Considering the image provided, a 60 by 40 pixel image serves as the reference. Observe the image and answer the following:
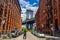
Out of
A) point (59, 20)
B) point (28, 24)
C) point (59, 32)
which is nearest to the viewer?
point (59, 32)

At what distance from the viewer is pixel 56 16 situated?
182ft

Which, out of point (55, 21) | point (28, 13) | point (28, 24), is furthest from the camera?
point (28, 24)

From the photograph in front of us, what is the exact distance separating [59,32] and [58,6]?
356 inches

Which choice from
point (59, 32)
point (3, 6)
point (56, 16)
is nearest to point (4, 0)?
point (3, 6)

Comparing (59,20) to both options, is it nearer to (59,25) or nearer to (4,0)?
(59,25)

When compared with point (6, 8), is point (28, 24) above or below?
below

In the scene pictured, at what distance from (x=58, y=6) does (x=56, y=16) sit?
14.0ft

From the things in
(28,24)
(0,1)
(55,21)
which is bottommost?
(28,24)

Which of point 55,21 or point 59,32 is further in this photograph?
point 55,21

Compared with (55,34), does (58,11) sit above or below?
above

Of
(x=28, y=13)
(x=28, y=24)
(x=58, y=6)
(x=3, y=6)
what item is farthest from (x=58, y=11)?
(x=28, y=24)

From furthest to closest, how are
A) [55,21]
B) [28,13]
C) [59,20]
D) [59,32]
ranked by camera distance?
[28,13] < [55,21] < [59,20] < [59,32]

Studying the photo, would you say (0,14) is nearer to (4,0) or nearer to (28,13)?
(4,0)

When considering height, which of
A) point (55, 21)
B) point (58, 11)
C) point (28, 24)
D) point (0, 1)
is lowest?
point (28, 24)
